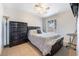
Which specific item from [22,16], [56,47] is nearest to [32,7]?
[22,16]

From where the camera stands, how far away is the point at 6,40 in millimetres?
1705

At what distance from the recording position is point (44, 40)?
1.69 metres

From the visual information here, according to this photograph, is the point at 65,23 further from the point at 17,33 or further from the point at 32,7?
the point at 17,33

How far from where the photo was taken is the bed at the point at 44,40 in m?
1.68

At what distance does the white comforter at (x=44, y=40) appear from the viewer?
5.52 ft

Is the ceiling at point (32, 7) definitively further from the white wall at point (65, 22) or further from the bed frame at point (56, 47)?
the bed frame at point (56, 47)

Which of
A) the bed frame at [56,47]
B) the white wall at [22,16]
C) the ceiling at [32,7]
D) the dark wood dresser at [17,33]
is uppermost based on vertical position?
the ceiling at [32,7]

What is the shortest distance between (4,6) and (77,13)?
46.2 inches

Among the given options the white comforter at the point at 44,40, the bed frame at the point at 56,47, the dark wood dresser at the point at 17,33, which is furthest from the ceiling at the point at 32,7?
the bed frame at the point at 56,47

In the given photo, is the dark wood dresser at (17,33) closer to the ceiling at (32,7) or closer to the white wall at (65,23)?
the ceiling at (32,7)

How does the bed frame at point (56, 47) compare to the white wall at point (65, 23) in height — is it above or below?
below

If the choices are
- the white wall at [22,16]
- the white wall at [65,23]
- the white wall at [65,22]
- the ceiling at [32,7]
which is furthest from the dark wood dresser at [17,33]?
the white wall at [65,22]

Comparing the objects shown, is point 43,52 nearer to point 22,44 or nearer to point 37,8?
point 22,44

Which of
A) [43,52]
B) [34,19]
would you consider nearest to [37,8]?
[34,19]
